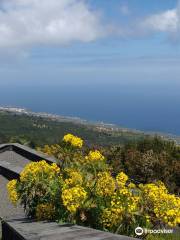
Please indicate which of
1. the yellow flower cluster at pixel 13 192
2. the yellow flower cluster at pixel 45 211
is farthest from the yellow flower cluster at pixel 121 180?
the yellow flower cluster at pixel 13 192

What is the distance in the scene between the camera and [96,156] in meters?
6.39

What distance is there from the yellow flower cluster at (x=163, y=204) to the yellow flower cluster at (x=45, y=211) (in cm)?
119

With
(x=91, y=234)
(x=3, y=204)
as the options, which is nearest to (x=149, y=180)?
(x=3, y=204)

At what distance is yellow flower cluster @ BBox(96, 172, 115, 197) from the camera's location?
19.4ft

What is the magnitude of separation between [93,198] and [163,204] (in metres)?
0.92

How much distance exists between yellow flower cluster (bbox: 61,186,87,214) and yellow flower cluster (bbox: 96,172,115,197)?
1.15 feet

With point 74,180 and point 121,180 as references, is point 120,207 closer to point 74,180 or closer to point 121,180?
point 121,180

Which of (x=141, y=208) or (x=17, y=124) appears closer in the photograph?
(x=141, y=208)

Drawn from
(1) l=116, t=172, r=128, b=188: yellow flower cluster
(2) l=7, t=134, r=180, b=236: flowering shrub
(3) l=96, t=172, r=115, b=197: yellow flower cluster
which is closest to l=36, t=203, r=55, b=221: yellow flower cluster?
(2) l=7, t=134, r=180, b=236: flowering shrub

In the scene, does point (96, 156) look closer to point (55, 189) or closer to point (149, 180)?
point (55, 189)

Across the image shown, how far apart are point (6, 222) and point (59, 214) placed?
2.38ft

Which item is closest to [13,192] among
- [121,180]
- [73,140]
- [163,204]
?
[73,140]

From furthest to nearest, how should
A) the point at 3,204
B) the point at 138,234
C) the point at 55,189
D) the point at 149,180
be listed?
the point at 149,180, the point at 3,204, the point at 55,189, the point at 138,234

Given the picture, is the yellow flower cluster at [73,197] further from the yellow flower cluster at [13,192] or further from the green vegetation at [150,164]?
the green vegetation at [150,164]
